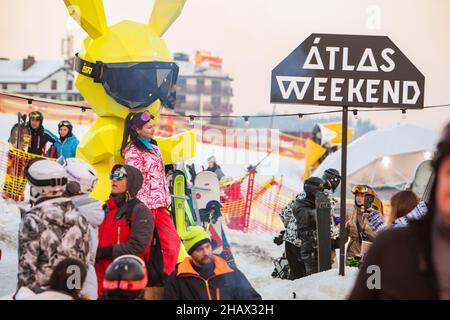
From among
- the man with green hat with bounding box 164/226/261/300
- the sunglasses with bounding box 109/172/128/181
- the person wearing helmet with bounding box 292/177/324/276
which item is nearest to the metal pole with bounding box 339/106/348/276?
the person wearing helmet with bounding box 292/177/324/276

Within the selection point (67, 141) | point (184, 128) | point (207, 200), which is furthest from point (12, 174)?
point (207, 200)

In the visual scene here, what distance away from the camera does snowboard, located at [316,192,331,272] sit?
6.90m

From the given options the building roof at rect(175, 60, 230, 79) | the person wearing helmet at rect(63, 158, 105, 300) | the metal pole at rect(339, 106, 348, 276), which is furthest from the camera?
the building roof at rect(175, 60, 230, 79)

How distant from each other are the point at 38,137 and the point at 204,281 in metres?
4.30

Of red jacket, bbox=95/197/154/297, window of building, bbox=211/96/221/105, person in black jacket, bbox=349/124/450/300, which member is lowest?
red jacket, bbox=95/197/154/297

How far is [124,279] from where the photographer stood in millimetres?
3668

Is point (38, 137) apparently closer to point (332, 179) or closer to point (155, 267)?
point (332, 179)

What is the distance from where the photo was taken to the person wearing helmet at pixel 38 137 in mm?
8188

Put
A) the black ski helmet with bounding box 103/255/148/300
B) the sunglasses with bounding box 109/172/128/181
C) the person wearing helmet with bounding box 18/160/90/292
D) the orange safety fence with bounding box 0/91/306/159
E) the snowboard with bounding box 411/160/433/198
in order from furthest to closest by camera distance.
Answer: the orange safety fence with bounding box 0/91/306/159
the snowboard with bounding box 411/160/433/198
the sunglasses with bounding box 109/172/128/181
the person wearing helmet with bounding box 18/160/90/292
the black ski helmet with bounding box 103/255/148/300

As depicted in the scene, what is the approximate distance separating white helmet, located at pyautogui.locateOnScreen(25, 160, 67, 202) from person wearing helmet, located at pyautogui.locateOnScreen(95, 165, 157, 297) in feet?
2.05

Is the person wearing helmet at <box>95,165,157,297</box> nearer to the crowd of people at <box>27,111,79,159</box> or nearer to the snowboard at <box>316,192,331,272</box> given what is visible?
the snowboard at <box>316,192,331,272</box>

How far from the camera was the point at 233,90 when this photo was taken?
7680 millimetres

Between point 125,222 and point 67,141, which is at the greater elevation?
point 67,141
